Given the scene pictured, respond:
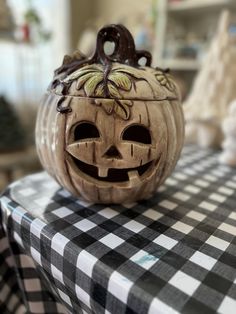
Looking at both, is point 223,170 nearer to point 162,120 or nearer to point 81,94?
point 162,120

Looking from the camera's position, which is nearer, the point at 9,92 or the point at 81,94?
the point at 81,94

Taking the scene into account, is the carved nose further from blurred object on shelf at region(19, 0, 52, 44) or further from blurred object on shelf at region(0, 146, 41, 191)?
blurred object on shelf at region(19, 0, 52, 44)

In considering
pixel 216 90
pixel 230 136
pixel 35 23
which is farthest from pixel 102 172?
pixel 35 23

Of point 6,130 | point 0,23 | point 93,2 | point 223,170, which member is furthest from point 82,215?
point 93,2

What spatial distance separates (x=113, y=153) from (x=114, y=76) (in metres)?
0.12

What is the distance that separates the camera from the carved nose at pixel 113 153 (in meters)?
0.39

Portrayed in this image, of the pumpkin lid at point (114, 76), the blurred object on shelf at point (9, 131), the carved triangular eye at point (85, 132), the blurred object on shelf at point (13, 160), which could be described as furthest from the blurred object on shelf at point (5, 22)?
the carved triangular eye at point (85, 132)

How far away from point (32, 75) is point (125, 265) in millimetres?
1642

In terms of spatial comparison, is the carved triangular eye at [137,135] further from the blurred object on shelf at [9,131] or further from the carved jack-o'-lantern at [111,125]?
the blurred object on shelf at [9,131]

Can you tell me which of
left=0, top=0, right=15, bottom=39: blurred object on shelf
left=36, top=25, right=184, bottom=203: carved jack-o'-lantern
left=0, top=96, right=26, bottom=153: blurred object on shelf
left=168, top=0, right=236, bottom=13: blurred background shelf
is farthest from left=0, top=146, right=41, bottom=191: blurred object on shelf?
left=168, top=0, right=236, bottom=13: blurred background shelf

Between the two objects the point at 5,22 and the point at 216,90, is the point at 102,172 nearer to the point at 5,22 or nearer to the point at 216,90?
the point at 216,90

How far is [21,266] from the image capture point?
47 cm

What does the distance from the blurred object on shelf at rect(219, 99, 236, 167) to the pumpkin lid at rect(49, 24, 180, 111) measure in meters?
0.29

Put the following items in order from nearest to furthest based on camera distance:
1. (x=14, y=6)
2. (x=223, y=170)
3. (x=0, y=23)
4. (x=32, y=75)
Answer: (x=223, y=170) → (x=0, y=23) → (x=14, y=6) → (x=32, y=75)
